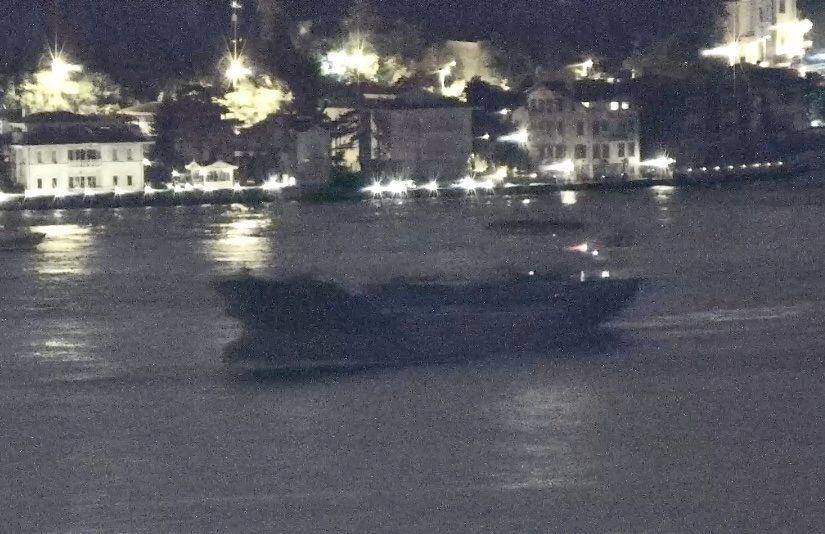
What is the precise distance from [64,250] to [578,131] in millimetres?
4835

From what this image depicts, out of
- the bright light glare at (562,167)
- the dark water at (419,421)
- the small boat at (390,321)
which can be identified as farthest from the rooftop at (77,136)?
the small boat at (390,321)

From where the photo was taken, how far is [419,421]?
5039mm

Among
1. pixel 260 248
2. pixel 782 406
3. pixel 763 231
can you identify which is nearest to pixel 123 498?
pixel 782 406

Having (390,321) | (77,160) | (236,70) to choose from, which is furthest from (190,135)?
(390,321)

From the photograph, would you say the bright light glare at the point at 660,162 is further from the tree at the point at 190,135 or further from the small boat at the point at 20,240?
the small boat at the point at 20,240

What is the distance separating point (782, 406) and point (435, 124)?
7814mm

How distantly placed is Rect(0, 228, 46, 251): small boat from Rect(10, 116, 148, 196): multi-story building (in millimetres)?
2278

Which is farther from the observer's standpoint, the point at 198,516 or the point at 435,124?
the point at 435,124

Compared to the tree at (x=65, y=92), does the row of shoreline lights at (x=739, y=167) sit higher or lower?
lower

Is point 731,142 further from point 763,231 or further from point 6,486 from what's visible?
point 6,486

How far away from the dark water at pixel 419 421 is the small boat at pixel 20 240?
1094 mm

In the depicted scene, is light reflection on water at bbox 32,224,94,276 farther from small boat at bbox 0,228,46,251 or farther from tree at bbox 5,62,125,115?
tree at bbox 5,62,125,115

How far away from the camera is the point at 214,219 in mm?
10781

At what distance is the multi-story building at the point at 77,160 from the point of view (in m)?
12.0
